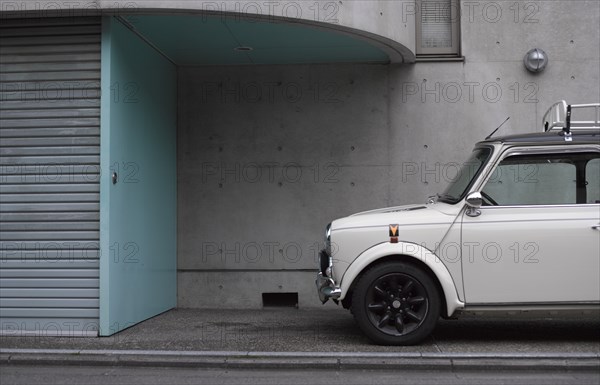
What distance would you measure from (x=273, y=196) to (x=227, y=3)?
3252 mm

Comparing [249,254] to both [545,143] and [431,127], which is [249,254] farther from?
[545,143]

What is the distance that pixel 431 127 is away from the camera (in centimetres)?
1038

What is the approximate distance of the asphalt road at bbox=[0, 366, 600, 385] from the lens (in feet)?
20.9

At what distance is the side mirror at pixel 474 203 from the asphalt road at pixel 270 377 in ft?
5.23

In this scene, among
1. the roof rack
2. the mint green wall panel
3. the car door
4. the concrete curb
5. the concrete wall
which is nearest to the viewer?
the concrete curb

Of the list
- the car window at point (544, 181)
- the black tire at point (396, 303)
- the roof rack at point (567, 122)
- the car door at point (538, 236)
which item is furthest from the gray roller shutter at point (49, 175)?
the roof rack at point (567, 122)

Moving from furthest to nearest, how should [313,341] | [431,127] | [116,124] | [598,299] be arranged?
1. [431,127]
2. [116,124]
3. [313,341]
4. [598,299]

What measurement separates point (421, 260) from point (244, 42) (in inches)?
152

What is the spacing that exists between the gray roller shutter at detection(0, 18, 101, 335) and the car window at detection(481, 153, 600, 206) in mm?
4397

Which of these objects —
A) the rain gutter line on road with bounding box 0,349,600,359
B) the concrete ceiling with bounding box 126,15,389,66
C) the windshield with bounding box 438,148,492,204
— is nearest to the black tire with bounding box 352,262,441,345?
the rain gutter line on road with bounding box 0,349,600,359

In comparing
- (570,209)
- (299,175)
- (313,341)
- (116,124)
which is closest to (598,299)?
(570,209)

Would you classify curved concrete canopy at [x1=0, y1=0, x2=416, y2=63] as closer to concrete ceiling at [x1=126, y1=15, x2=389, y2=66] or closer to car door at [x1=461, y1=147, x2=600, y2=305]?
concrete ceiling at [x1=126, y1=15, x2=389, y2=66]

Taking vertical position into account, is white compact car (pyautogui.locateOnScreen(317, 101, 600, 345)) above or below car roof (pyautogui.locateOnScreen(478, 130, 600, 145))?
below

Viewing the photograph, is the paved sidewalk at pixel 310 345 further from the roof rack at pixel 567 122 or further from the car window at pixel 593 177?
the roof rack at pixel 567 122
